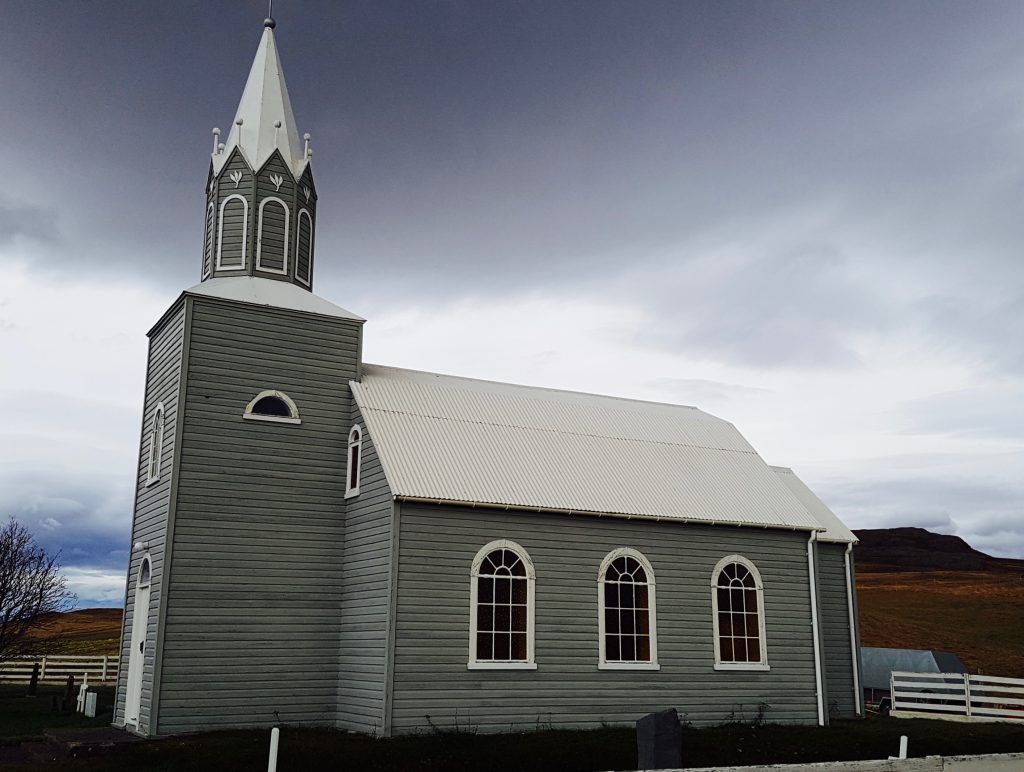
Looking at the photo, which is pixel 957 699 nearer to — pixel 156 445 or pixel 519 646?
pixel 519 646

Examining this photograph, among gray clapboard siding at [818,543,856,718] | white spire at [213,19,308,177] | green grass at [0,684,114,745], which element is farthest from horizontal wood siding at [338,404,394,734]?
gray clapboard siding at [818,543,856,718]

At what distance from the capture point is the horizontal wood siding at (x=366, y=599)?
1898 centimetres

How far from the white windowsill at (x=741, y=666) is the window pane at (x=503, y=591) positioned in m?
5.44

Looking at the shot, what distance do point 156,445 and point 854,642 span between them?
1861cm

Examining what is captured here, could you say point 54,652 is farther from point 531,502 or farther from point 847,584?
point 847,584

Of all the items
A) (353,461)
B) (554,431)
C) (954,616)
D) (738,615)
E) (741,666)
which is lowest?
(741,666)

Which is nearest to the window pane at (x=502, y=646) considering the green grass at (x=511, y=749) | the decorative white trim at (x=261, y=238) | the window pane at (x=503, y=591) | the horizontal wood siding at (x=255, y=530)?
the window pane at (x=503, y=591)

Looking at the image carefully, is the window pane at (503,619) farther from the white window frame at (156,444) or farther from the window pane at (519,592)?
the white window frame at (156,444)

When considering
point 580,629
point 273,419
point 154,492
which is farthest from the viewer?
point 154,492

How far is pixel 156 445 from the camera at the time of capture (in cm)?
2184

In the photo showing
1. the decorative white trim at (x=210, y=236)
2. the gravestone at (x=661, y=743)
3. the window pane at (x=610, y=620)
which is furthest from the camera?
the decorative white trim at (x=210, y=236)

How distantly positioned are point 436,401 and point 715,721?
9.68 metres

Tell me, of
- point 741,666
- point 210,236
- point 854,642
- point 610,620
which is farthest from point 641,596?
point 210,236

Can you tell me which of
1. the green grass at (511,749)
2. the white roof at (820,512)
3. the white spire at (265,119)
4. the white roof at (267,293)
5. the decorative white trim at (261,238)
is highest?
the white spire at (265,119)
